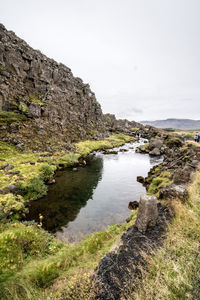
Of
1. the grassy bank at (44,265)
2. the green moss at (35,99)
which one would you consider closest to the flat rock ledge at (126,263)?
the grassy bank at (44,265)

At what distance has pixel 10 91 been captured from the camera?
4597 centimetres

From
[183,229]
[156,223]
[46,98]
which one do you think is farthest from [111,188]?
[46,98]

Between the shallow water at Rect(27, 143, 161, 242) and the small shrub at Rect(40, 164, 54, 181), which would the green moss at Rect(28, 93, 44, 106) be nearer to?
the shallow water at Rect(27, 143, 161, 242)

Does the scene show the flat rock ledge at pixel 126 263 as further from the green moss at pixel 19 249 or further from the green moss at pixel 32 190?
the green moss at pixel 32 190

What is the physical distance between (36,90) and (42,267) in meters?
65.5

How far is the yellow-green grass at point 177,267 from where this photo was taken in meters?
3.64

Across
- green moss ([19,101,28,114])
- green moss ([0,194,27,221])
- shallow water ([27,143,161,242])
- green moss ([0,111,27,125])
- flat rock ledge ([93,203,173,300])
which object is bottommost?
shallow water ([27,143,161,242])

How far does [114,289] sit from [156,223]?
440cm

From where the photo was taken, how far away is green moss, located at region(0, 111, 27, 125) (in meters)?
38.7

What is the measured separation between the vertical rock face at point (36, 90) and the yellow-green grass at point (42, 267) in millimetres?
42352

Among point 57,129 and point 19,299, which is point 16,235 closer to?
point 19,299

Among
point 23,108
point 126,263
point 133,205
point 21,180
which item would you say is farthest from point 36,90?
point 126,263

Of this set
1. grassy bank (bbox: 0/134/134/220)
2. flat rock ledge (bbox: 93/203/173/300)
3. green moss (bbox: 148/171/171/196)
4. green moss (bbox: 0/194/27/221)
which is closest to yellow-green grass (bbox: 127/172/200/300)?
flat rock ledge (bbox: 93/203/173/300)

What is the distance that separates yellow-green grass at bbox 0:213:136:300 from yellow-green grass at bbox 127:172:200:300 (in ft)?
7.49
